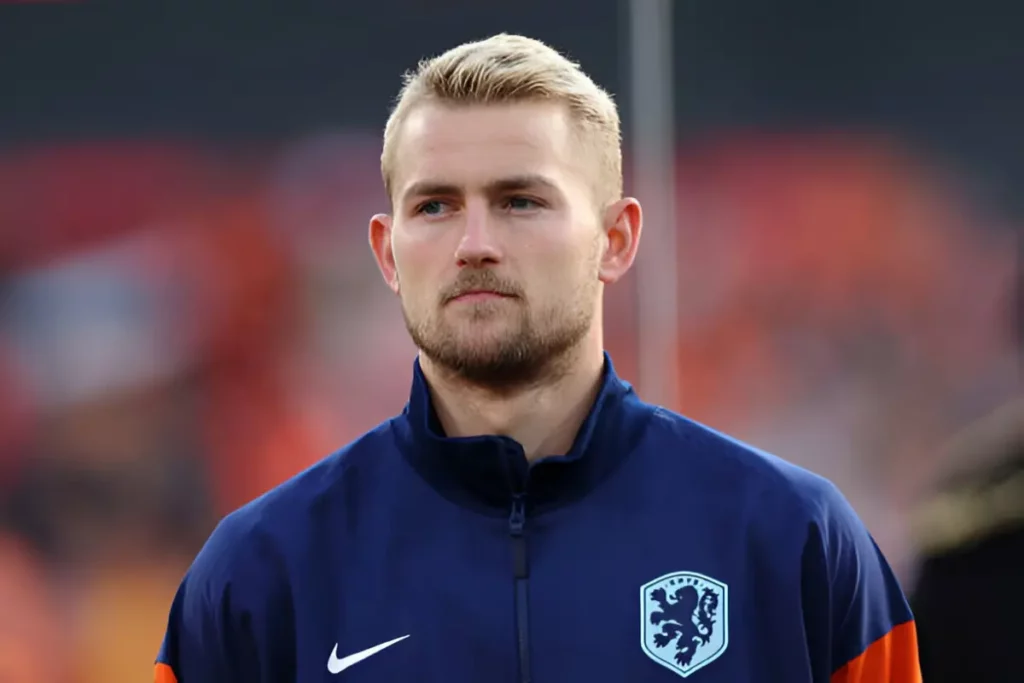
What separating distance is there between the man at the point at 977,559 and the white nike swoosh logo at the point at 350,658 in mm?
1261

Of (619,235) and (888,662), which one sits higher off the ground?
(619,235)

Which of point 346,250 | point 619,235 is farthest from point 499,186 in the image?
point 346,250

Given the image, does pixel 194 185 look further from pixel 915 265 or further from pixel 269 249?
pixel 915 265

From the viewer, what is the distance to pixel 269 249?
91.3 inches

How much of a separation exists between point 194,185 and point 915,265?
4.24 feet

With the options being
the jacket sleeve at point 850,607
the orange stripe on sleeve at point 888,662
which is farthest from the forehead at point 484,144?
the orange stripe on sleeve at point 888,662

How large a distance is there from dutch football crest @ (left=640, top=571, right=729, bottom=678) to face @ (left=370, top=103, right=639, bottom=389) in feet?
0.81

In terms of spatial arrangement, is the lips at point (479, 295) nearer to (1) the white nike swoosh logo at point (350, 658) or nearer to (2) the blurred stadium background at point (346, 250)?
(1) the white nike swoosh logo at point (350, 658)

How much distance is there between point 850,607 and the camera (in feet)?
4.25

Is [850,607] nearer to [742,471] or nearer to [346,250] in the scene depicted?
[742,471]

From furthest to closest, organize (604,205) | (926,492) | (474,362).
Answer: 1. (926,492)
2. (604,205)
3. (474,362)

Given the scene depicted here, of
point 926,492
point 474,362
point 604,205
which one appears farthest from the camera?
point 926,492

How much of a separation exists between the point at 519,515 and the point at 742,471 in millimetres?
242

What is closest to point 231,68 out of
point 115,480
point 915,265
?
point 115,480
